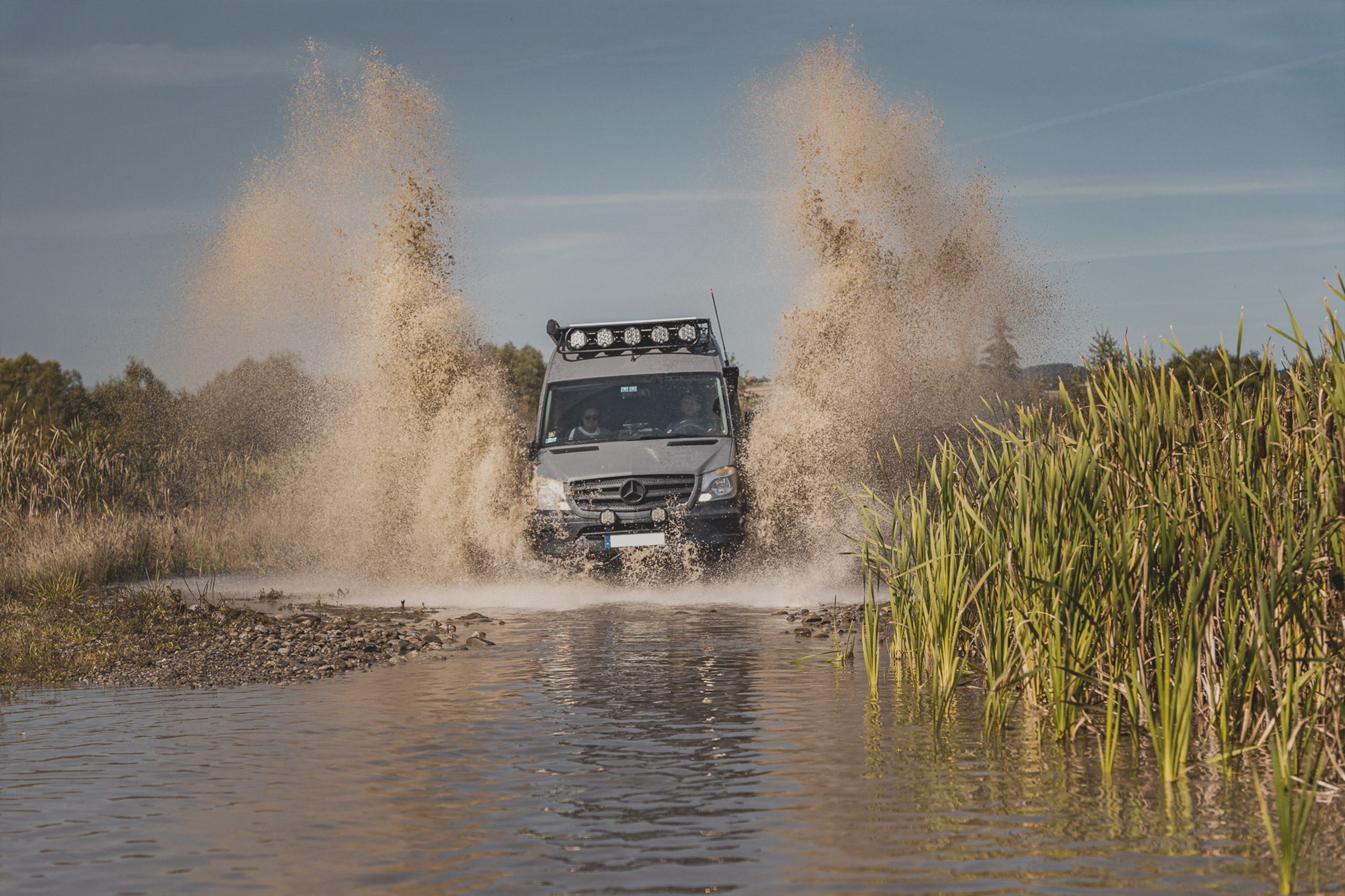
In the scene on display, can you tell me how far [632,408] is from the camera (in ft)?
49.4

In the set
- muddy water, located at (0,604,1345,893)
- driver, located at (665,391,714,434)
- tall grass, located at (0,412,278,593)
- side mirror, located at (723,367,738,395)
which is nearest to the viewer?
muddy water, located at (0,604,1345,893)

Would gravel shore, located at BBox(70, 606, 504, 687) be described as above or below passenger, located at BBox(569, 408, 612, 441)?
below

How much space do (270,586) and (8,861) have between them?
12.5m

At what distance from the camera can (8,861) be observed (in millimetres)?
5082

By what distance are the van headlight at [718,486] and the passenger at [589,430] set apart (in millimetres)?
1469

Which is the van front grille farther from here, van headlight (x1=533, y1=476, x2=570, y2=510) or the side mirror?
the side mirror

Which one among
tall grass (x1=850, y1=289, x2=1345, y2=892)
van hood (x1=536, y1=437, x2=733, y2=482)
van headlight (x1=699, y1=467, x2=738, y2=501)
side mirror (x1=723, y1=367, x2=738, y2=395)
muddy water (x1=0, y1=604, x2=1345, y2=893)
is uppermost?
side mirror (x1=723, y1=367, x2=738, y2=395)

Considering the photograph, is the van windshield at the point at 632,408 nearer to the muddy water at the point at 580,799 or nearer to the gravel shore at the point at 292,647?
the gravel shore at the point at 292,647

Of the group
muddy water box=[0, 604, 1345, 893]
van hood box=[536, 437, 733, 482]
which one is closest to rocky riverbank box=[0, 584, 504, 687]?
muddy water box=[0, 604, 1345, 893]

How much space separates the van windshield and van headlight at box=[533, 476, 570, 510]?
60 cm

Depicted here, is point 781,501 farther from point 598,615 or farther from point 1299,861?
point 1299,861

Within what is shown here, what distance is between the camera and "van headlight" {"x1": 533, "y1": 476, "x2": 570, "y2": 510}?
47.0 feet

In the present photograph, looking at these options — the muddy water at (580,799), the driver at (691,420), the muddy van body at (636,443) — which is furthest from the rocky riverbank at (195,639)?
the driver at (691,420)

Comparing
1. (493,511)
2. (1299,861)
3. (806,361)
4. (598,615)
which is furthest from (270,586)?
(1299,861)
